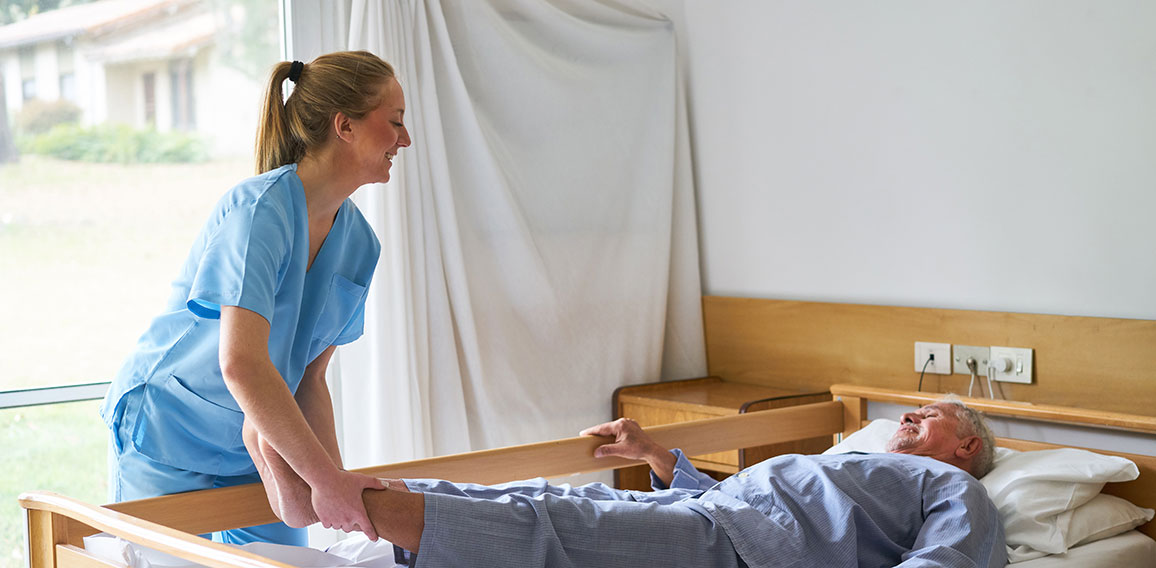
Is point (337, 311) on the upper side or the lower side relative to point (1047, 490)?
upper

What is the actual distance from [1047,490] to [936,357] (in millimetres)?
669

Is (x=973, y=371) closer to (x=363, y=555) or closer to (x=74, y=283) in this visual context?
(x=363, y=555)

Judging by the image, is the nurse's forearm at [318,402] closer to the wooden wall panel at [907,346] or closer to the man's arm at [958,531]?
the man's arm at [958,531]

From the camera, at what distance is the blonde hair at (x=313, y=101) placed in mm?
1512

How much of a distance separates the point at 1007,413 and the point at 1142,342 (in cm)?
33

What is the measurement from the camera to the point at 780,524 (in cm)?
172

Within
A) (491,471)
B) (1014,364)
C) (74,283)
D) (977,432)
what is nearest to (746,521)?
(491,471)

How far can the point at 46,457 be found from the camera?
2.40m

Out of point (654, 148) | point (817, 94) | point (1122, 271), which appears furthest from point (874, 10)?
point (1122, 271)

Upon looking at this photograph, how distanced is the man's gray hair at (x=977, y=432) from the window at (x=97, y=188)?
1694 millimetres

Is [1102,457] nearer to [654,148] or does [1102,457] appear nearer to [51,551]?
[654,148]

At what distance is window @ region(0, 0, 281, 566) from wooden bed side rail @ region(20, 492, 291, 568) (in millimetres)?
824

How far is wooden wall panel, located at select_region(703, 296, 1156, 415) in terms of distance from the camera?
228cm

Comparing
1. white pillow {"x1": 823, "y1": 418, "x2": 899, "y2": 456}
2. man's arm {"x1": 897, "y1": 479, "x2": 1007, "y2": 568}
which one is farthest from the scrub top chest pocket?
white pillow {"x1": 823, "y1": 418, "x2": 899, "y2": 456}
